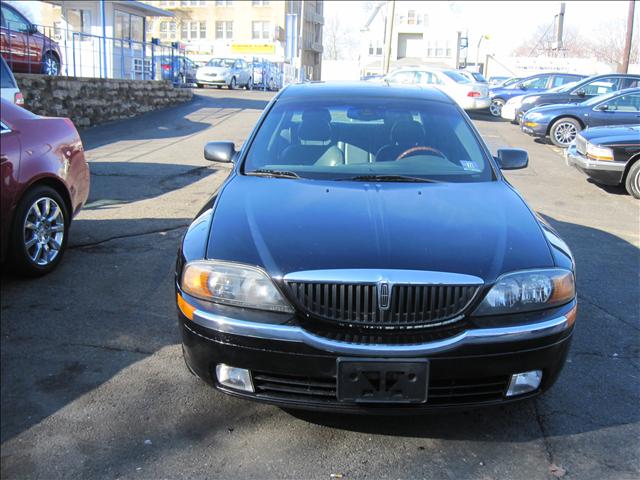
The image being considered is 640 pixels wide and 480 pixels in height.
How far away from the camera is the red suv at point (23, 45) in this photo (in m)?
13.3

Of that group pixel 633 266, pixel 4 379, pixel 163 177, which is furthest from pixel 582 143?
pixel 4 379

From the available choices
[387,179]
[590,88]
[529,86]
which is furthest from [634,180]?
[529,86]

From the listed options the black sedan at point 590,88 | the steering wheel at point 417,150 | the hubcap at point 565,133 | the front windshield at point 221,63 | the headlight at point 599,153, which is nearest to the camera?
the steering wheel at point 417,150

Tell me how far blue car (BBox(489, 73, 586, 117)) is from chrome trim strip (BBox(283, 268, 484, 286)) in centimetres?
1912

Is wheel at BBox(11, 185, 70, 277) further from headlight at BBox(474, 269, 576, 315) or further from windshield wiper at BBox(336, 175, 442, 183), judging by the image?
headlight at BBox(474, 269, 576, 315)

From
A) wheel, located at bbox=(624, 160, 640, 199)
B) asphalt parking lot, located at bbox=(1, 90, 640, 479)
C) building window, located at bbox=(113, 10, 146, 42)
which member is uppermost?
building window, located at bbox=(113, 10, 146, 42)

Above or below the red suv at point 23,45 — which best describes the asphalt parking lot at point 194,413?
below

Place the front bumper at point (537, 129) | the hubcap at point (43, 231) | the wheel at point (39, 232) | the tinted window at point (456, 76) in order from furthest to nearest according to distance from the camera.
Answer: the tinted window at point (456, 76) → the front bumper at point (537, 129) → the hubcap at point (43, 231) → the wheel at point (39, 232)

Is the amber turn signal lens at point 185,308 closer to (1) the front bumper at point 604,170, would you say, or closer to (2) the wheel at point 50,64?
(1) the front bumper at point 604,170

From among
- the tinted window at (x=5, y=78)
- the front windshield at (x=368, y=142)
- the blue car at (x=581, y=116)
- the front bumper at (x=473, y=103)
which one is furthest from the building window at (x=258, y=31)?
the front windshield at (x=368, y=142)

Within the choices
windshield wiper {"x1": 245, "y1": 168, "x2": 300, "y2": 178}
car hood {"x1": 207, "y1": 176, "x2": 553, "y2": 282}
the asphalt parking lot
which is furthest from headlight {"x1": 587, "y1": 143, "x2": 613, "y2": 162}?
windshield wiper {"x1": 245, "y1": 168, "x2": 300, "y2": 178}

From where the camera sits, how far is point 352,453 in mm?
A: 2760

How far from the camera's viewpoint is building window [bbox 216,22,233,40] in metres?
67.7

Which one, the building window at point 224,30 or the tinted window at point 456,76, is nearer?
the tinted window at point 456,76
